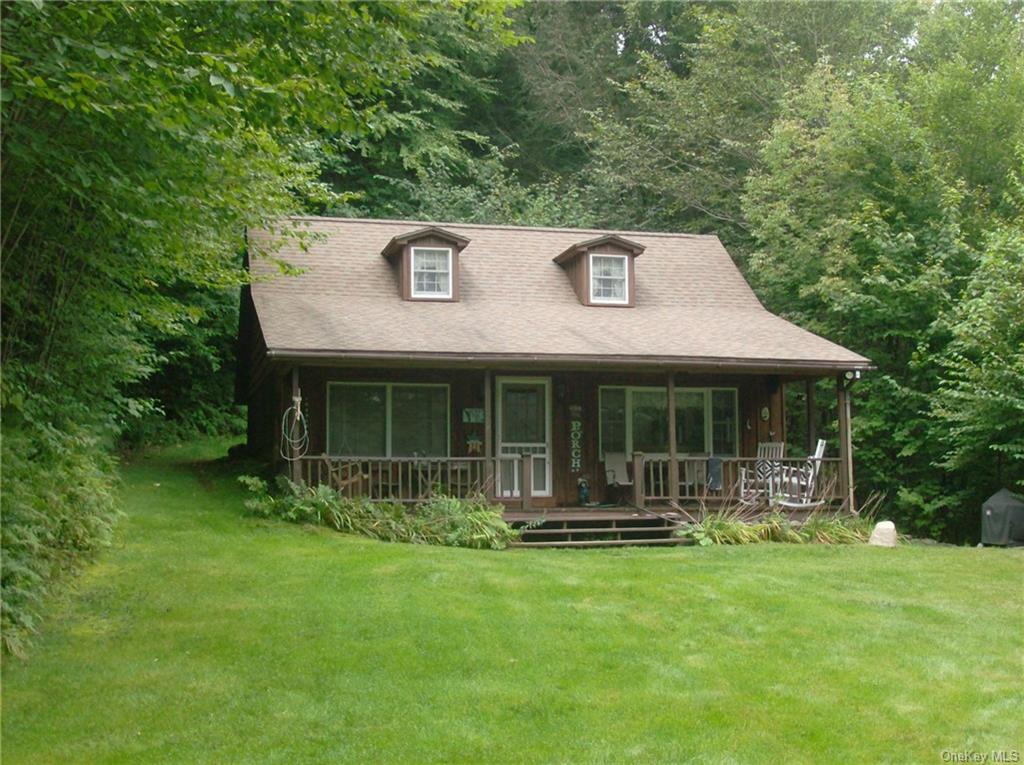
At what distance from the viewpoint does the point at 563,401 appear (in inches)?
650

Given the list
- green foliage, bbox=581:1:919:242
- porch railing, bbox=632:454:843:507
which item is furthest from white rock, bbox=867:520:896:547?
green foliage, bbox=581:1:919:242

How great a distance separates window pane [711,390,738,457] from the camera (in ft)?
56.7

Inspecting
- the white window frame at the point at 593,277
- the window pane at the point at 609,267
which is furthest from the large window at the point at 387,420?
the window pane at the point at 609,267

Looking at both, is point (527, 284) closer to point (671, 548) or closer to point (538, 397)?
point (538, 397)

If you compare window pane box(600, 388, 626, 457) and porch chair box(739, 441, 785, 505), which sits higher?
window pane box(600, 388, 626, 457)

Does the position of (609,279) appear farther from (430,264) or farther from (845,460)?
(845,460)

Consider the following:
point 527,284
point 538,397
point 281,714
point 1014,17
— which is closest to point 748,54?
point 1014,17

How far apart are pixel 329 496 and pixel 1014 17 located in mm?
19224

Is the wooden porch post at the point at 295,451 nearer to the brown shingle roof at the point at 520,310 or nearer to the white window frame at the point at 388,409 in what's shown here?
the brown shingle roof at the point at 520,310

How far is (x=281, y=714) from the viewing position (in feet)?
21.0

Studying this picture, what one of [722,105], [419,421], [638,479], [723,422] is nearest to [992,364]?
[723,422]

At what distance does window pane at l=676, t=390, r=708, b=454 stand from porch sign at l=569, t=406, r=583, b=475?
1.77 m

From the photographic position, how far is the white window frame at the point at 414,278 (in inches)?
667

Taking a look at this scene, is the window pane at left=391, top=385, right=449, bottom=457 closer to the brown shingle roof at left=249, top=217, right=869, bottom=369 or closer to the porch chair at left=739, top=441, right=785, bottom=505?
the brown shingle roof at left=249, top=217, right=869, bottom=369
